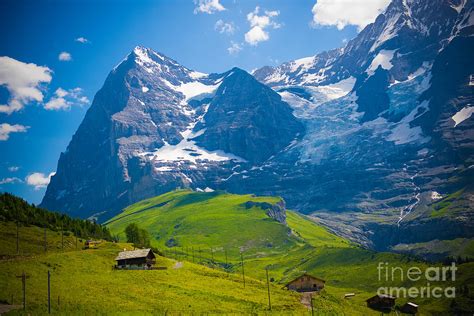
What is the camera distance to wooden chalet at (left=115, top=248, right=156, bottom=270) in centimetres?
13500

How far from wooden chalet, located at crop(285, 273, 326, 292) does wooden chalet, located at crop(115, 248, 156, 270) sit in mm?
44390

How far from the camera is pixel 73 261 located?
416ft

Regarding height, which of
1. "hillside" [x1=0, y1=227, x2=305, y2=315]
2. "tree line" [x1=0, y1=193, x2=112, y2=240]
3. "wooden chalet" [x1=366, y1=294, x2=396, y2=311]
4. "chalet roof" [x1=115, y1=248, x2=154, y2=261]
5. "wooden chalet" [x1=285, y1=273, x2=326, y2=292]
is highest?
"tree line" [x1=0, y1=193, x2=112, y2=240]

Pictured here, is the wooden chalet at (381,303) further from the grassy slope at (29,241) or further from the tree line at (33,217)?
the tree line at (33,217)

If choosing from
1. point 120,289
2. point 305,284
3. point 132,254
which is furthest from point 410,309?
point 120,289

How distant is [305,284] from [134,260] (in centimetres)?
5319

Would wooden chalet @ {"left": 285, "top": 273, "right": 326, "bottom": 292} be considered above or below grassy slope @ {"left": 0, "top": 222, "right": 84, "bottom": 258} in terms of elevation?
below

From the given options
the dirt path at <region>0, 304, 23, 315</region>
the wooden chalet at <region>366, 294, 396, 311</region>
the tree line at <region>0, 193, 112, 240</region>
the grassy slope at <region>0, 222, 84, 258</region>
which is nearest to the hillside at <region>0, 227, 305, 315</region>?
the dirt path at <region>0, 304, 23, 315</region>

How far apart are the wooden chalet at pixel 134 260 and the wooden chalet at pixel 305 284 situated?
44.4 m

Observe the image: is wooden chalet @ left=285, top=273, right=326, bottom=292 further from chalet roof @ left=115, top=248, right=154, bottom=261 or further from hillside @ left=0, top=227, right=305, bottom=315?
chalet roof @ left=115, top=248, right=154, bottom=261

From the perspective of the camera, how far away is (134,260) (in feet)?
447

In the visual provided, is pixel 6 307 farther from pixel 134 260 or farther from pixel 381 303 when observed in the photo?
pixel 381 303

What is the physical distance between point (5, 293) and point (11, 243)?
161 ft

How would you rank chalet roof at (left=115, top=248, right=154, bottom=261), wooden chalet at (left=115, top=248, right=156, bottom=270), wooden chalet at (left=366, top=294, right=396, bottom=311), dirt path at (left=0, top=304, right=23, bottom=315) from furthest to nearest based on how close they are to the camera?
wooden chalet at (left=366, top=294, right=396, bottom=311), chalet roof at (left=115, top=248, right=154, bottom=261), wooden chalet at (left=115, top=248, right=156, bottom=270), dirt path at (left=0, top=304, right=23, bottom=315)
